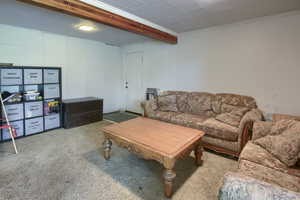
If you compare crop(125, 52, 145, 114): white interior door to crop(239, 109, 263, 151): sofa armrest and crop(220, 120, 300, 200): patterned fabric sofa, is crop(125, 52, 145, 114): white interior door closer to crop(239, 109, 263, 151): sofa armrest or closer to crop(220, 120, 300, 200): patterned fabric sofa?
crop(239, 109, 263, 151): sofa armrest

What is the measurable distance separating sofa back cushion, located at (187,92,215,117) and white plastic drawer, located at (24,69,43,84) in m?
3.46

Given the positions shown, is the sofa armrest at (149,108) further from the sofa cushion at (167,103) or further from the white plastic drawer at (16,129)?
the white plastic drawer at (16,129)

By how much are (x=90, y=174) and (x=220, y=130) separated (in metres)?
2.14

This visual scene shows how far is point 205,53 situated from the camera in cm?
369

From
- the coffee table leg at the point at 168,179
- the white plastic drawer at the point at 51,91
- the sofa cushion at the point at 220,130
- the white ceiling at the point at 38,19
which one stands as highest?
the white ceiling at the point at 38,19

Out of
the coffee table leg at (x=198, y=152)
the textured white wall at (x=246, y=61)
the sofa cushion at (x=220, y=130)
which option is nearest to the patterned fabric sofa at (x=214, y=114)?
the sofa cushion at (x=220, y=130)

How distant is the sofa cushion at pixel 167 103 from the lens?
3785 mm

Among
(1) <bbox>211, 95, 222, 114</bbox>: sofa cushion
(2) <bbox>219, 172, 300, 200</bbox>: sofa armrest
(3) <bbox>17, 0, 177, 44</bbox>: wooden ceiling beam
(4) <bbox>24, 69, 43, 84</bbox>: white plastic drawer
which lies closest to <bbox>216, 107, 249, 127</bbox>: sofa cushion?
(1) <bbox>211, 95, 222, 114</bbox>: sofa cushion

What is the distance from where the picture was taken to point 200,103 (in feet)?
11.7

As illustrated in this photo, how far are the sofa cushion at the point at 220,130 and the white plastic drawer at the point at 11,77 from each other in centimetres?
384

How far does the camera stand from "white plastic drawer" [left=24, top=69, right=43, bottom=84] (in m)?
3.34

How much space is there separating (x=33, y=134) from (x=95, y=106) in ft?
4.98

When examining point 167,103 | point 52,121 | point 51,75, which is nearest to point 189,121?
point 167,103

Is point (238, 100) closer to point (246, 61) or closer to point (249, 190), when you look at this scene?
point (246, 61)
